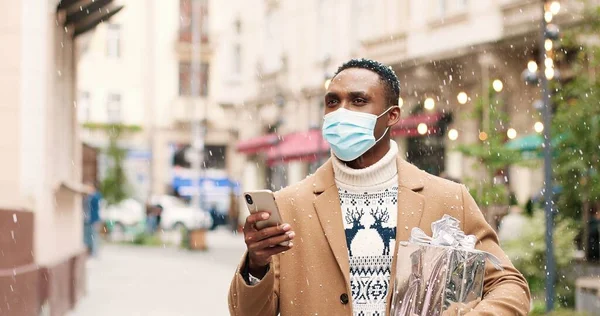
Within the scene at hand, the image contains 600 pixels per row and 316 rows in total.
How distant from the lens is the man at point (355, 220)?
124 inches

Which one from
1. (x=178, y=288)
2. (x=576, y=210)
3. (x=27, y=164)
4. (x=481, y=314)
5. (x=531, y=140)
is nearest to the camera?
(x=481, y=314)

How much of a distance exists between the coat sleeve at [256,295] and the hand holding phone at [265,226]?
210mm

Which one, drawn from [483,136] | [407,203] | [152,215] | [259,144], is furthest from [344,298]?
[152,215]

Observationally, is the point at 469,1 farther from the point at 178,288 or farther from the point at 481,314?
the point at 481,314

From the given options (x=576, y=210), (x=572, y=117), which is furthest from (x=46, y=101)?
(x=576, y=210)

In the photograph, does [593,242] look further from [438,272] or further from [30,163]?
[438,272]

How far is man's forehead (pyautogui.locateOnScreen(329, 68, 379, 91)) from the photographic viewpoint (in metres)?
3.28

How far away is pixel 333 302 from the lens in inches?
A: 124

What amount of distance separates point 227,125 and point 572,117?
4158 cm

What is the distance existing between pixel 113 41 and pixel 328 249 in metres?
53.0

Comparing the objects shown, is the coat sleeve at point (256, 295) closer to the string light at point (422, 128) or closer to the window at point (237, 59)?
the string light at point (422, 128)

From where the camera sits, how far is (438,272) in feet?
9.50

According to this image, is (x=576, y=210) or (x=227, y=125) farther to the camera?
(x=227, y=125)

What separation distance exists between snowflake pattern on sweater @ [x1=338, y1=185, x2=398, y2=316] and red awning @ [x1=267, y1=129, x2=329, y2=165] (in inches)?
878
